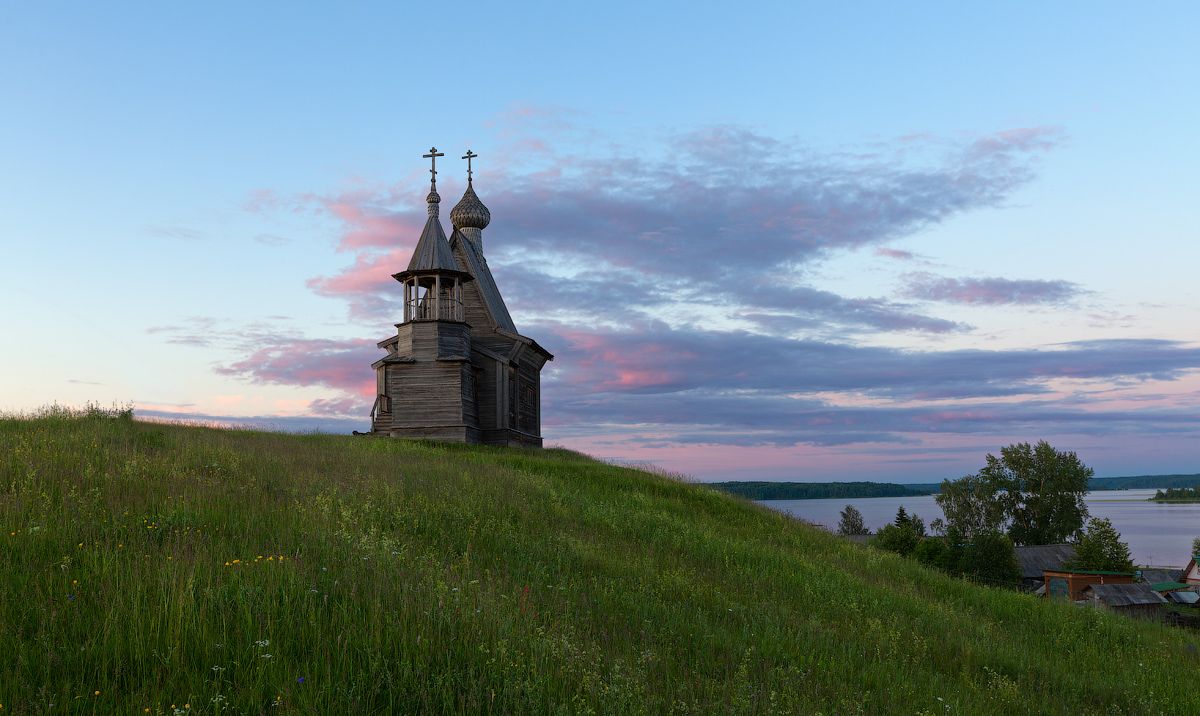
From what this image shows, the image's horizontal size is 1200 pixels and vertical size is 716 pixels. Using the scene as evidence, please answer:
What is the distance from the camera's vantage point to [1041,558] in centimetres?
6150

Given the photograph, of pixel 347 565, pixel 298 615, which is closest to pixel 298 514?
pixel 347 565

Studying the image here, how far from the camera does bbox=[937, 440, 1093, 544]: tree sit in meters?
71.2

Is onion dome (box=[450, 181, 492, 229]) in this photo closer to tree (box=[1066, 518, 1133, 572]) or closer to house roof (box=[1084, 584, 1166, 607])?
house roof (box=[1084, 584, 1166, 607])

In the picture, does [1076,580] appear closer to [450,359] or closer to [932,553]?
[932,553]

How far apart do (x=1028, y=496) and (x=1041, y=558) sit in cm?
1318

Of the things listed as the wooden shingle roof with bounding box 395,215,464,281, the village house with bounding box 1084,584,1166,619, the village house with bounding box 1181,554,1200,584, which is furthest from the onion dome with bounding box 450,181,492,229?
the village house with bounding box 1181,554,1200,584

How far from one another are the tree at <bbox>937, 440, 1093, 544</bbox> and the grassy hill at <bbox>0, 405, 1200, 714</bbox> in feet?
202

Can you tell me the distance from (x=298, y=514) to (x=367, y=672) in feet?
16.9

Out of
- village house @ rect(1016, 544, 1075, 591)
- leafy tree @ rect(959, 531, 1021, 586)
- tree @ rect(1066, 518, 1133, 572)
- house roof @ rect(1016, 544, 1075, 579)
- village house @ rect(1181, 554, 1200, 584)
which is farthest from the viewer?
village house @ rect(1181, 554, 1200, 584)

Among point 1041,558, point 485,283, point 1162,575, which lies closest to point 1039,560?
point 1041,558

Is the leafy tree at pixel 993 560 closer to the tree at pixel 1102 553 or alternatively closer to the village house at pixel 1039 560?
the village house at pixel 1039 560

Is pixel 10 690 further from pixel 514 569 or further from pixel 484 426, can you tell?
pixel 484 426

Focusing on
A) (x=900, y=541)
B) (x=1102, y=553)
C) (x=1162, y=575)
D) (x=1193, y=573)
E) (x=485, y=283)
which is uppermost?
(x=485, y=283)

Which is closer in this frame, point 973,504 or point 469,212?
point 469,212
